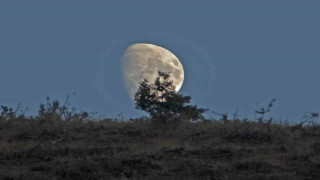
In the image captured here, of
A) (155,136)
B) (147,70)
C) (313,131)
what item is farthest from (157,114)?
(147,70)

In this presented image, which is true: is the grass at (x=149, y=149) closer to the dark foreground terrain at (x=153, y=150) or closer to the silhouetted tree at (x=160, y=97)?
the dark foreground terrain at (x=153, y=150)

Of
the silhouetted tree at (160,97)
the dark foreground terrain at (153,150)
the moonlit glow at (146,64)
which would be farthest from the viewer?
the moonlit glow at (146,64)

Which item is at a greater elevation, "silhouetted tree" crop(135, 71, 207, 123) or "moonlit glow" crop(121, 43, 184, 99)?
"moonlit glow" crop(121, 43, 184, 99)

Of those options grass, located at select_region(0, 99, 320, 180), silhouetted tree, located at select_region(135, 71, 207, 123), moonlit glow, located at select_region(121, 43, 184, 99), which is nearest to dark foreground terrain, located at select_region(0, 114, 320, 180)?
grass, located at select_region(0, 99, 320, 180)

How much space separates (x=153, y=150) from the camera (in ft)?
53.7

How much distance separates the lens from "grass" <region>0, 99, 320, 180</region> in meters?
14.5

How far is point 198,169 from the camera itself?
14.6 metres

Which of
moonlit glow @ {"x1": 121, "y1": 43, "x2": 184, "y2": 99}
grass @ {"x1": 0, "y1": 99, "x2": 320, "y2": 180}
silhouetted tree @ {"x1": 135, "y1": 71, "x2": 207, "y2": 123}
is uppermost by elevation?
moonlit glow @ {"x1": 121, "y1": 43, "x2": 184, "y2": 99}

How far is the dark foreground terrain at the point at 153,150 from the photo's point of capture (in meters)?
14.5

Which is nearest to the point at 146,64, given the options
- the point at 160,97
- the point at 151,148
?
the point at 160,97

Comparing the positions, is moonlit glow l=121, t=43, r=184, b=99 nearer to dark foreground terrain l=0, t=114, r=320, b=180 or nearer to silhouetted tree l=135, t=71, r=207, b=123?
silhouetted tree l=135, t=71, r=207, b=123

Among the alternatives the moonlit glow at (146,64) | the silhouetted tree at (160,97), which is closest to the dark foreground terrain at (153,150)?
the silhouetted tree at (160,97)

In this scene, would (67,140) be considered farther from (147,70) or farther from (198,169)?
(147,70)

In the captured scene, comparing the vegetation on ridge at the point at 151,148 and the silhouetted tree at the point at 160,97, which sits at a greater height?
the silhouetted tree at the point at 160,97
